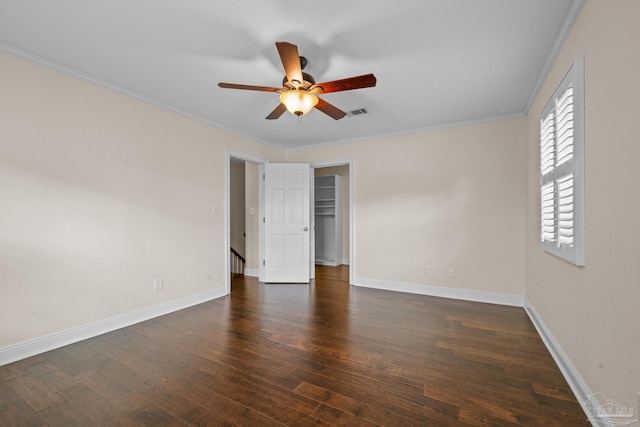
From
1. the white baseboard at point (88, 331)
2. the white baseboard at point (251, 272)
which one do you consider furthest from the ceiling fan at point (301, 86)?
the white baseboard at point (251, 272)

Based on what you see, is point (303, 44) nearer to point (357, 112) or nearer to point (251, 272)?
point (357, 112)

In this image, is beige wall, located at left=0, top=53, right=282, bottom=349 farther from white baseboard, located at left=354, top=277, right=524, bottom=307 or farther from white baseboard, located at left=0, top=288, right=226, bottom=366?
white baseboard, located at left=354, top=277, right=524, bottom=307

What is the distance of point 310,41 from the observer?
2.09 metres

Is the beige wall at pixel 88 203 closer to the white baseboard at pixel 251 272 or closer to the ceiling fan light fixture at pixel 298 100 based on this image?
the white baseboard at pixel 251 272

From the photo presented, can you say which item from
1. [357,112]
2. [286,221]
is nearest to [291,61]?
[357,112]

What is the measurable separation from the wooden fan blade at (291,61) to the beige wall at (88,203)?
2.03 metres

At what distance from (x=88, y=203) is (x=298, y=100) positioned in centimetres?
221

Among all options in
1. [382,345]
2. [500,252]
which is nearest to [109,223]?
[382,345]

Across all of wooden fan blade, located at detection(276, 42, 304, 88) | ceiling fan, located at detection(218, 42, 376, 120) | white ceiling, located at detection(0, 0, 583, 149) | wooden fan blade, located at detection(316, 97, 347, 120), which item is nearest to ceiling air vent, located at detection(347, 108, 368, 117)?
white ceiling, located at detection(0, 0, 583, 149)

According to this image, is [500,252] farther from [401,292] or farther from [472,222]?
[401,292]

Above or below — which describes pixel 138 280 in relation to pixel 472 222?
below

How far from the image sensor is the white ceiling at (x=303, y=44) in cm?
179

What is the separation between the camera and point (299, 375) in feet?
6.56

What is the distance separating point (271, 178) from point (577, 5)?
4.01 meters
